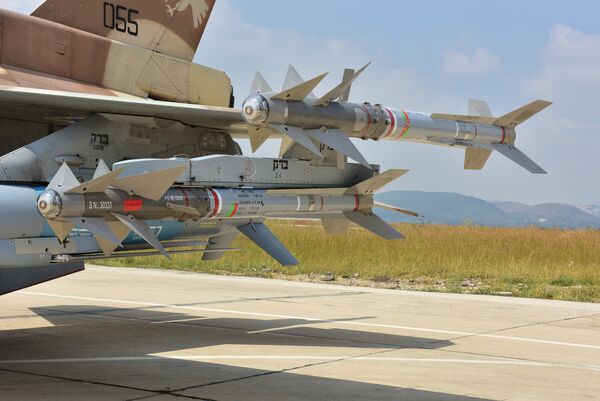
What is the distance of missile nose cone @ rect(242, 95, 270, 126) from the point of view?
9.37 meters

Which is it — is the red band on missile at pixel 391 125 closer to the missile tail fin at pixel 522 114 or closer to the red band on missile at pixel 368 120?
the red band on missile at pixel 368 120

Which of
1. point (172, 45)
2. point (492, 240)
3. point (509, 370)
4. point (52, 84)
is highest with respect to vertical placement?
point (172, 45)

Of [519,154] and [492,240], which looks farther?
[492,240]

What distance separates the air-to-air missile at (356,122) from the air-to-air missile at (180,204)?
522 mm

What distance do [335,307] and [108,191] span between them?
6.95 meters

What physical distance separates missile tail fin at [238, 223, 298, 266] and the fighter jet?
17mm

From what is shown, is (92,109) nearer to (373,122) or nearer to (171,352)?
(171,352)

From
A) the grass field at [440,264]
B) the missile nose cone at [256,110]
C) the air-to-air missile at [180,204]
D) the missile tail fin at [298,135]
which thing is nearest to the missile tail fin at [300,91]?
the missile nose cone at [256,110]

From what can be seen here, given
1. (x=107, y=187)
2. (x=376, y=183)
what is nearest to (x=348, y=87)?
(x=376, y=183)

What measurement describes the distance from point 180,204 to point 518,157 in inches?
185

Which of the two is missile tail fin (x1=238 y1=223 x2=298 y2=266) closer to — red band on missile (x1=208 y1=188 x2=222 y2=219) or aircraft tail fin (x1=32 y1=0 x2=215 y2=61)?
red band on missile (x1=208 y1=188 x2=222 y2=219)

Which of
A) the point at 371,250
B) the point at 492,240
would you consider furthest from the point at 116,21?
the point at 492,240

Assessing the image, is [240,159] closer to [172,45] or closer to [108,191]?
[108,191]

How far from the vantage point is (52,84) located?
34.0 feet
